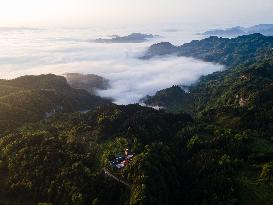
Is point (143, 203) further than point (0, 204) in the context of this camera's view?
No

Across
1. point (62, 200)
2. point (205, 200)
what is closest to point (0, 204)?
point (62, 200)

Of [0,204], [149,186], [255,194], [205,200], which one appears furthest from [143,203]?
[0,204]

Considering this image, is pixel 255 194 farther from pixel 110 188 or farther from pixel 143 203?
pixel 110 188

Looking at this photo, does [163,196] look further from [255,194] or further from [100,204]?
[255,194]

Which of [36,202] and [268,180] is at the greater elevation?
[268,180]

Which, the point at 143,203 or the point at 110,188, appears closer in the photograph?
the point at 143,203

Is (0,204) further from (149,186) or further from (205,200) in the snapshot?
(205,200)

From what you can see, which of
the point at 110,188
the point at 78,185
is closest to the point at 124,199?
the point at 110,188
